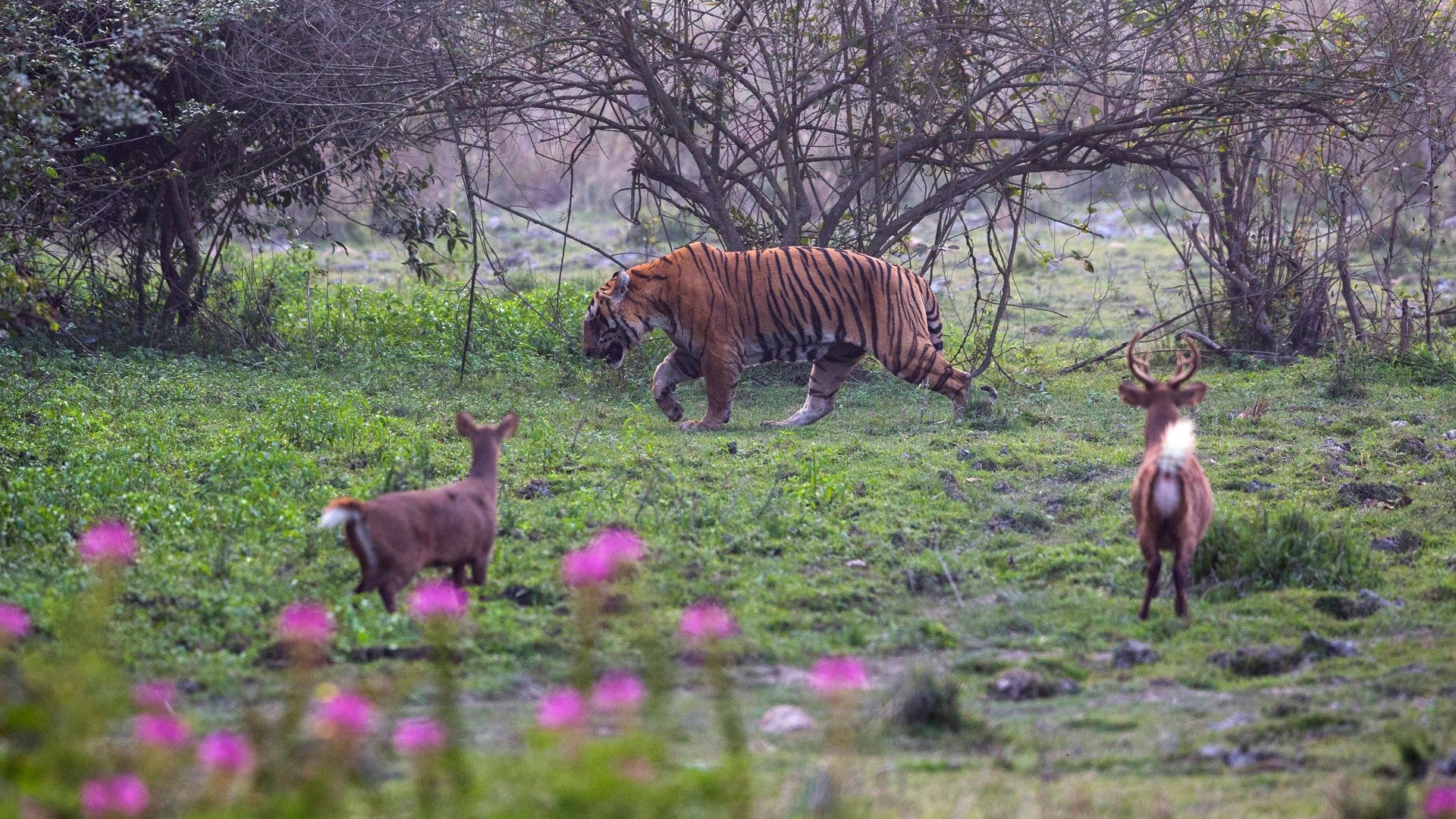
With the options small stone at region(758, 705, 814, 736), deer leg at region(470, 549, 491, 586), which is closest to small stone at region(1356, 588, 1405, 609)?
small stone at region(758, 705, 814, 736)

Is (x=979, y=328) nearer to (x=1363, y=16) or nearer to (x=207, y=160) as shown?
(x=1363, y=16)

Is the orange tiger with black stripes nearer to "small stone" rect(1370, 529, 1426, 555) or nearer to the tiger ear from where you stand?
the tiger ear

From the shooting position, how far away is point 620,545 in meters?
6.22

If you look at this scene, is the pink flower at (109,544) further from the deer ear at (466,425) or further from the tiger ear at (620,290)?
the tiger ear at (620,290)

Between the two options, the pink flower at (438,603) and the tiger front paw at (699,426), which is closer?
the pink flower at (438,603)

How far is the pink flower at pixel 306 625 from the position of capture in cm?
368

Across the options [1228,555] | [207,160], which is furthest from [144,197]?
[1228,555]

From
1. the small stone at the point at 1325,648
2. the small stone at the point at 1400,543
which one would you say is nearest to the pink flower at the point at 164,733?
the small stone at the point at 1325,648

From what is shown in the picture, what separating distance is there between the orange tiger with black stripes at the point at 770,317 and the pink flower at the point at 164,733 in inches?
306

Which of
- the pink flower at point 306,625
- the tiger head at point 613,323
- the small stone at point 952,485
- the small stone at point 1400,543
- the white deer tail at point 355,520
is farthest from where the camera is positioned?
the tiger head at point 613,323

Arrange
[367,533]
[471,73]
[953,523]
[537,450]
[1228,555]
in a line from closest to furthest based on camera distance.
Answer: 1. [367,533]
2. [1228,555]
3. [953,523]
4. [537,450]
5. [471,73]

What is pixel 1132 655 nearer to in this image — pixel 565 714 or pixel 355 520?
pixel 355 520

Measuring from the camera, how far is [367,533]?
537 centimetres

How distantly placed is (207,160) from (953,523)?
333 inches
